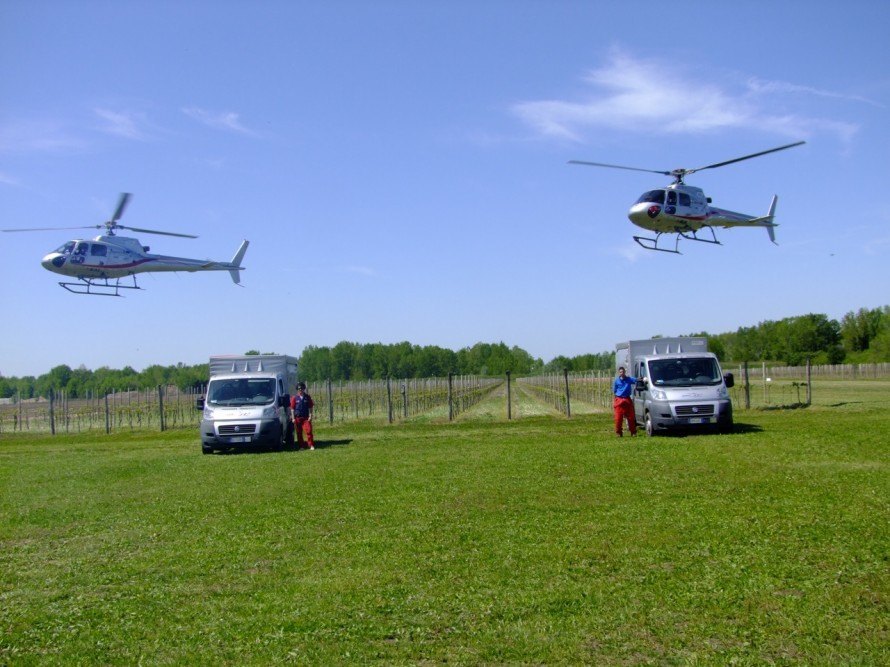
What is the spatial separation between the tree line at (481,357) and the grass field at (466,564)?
57.0m

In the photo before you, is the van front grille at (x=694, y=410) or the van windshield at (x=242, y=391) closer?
the van front grille at (x=694, y=410)

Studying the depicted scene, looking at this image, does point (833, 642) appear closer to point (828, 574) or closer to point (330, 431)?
point (828, 574)

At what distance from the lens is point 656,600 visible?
5961 millimetres

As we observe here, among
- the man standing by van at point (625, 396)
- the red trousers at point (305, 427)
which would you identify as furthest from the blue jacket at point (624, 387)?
the red trousers at point (305, 427)

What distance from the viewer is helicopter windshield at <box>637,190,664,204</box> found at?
26.7 meters

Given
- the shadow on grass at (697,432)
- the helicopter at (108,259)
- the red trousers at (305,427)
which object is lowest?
the shadow on grass at (697,432)

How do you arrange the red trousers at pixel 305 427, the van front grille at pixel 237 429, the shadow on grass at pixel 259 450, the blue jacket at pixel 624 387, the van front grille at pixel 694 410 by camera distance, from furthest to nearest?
the red trousers at pixel 305 427 → the shadow on grass at pixel 259 450 → the van front grille at pixel 237 429 → the blue jacket at pixel 624 387 → the van front grille at pixel 694 410

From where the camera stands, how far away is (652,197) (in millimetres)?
26844

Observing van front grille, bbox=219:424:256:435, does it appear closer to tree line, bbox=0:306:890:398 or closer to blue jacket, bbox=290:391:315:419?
blue jacket, bbox=290:391:315:419

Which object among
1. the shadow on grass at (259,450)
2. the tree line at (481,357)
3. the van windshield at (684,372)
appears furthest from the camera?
the tree line at (481,357)

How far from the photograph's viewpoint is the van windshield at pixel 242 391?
21.8m

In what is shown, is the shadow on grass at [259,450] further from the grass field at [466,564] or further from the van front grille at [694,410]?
the van front grille at [694,410]

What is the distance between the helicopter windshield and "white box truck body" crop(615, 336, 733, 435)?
577 centimetres

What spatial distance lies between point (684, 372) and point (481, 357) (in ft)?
516
